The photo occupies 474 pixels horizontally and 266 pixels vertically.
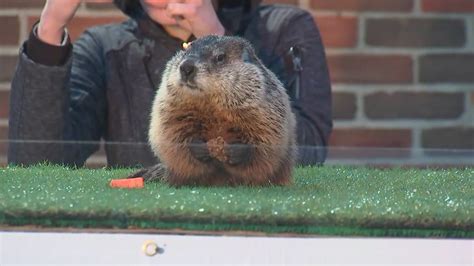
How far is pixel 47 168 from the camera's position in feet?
4.86

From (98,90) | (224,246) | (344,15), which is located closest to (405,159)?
(224,246)

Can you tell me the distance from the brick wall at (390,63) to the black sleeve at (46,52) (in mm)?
693

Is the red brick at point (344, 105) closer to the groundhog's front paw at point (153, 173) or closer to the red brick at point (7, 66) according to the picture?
the red brick at point (7, 66)

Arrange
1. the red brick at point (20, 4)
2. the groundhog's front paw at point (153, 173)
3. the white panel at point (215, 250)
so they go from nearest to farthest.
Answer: the white panel at point (215, 250) → the groundhog's front paw at point (153, 173) → the red brick at point (20, 4)

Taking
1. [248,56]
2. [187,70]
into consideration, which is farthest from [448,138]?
[187,70]

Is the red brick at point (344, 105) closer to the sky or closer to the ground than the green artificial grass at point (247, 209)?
closer to the ground

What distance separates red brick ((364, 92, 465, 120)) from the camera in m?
2.79

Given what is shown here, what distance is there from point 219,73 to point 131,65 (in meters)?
1.05

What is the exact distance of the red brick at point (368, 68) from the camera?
2.78m

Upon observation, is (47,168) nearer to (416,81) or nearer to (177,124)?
(177,124)

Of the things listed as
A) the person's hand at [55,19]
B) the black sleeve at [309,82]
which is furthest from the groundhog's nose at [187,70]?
the black sleeve at [309,82]

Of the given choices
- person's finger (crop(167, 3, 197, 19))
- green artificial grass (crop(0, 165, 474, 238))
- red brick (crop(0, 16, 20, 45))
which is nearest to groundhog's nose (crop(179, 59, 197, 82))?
green artificial grass (crop(0, 165, 474, 238))

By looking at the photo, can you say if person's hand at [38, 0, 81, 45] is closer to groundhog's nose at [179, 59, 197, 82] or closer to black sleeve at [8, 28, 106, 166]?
black sleeve at [8, 28, 106, 166]

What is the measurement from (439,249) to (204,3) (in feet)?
3.54
